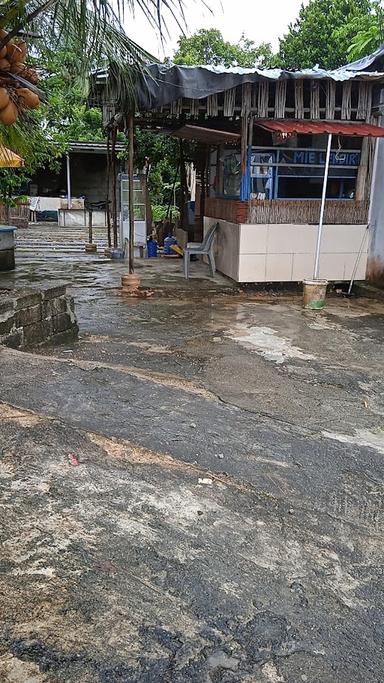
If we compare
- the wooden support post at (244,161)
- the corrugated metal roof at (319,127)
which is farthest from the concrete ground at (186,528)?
the wooden support post at (244,161)

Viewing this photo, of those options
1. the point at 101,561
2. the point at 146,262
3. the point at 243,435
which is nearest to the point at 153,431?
the point at 243,435

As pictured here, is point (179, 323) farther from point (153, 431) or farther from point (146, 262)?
point (146, 262)

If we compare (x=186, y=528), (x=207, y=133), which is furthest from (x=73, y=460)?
(x=207, y=133)

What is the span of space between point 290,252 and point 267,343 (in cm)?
317

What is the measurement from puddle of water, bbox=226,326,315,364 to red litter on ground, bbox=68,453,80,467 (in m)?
3.07

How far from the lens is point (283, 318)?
23.3 feet

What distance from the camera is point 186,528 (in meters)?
2.15

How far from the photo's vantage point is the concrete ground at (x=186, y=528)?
158 centimetres

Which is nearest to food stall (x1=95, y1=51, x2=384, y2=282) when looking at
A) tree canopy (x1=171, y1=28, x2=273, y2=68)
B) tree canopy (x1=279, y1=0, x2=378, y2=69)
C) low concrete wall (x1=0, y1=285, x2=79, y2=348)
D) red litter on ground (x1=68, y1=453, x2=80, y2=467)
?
Answer: low concrete wall (x1=0, y1=285, x2=79, y2=348)

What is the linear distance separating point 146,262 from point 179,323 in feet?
18.2

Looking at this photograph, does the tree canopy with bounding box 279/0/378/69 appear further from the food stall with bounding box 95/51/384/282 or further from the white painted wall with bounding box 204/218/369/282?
the white painted wall with bounding box 204/218/369/282

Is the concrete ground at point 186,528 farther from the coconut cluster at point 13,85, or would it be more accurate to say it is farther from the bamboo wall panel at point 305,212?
the bamboo wall panel at point 305,212

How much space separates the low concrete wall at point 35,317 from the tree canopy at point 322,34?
1867 centimetres

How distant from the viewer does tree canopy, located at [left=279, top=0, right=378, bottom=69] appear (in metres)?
20.2
